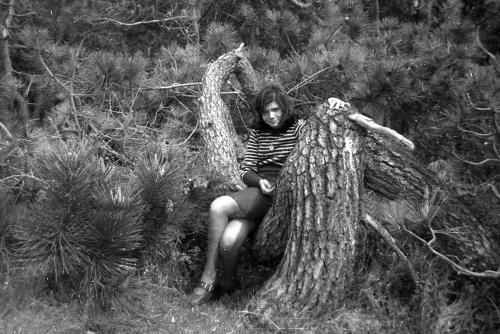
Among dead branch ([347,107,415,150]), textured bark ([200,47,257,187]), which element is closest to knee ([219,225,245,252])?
textured bark ([200,47,257,187])

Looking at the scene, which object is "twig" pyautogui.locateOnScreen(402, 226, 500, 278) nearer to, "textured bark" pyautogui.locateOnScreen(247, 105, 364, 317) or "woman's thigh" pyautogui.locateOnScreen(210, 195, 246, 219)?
"textured bark" pyautogui.locateOnScreen(247, 105, 364, 317)

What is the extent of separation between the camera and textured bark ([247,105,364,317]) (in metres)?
2.78

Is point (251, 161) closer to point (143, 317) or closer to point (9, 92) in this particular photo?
point (143, 317)

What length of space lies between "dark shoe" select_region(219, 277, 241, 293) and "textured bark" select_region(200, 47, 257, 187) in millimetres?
717

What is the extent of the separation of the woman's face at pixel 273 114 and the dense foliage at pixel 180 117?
55 cm

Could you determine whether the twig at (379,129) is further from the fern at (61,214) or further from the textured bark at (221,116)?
the fern at (61,214)

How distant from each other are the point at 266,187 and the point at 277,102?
0.55 m

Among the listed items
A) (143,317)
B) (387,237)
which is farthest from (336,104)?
(143,317)

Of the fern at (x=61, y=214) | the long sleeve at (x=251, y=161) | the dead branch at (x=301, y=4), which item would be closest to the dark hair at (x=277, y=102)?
the long sleeve at (x=251, y=161)

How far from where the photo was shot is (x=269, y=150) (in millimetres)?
3543

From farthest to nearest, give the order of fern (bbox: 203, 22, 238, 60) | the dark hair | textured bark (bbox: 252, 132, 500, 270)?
fern (bbox: 203, 22, 238, 60)
the dark hair
textured bark (bbox: 252, 132, 500, 270)

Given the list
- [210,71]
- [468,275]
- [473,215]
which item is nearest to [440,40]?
[210,71]

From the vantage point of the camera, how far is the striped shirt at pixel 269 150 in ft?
11.5

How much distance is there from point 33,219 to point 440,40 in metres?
3.98
